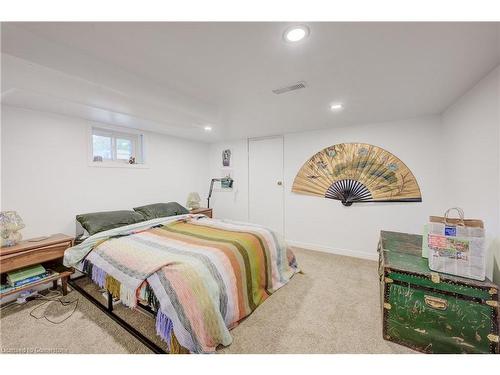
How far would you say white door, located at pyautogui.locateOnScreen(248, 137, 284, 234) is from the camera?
402 cm

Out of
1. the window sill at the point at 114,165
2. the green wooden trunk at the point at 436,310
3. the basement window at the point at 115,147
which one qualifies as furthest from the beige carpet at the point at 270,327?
the basement window at the point at 115,147

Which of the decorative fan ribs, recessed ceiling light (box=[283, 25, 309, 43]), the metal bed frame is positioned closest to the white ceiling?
recessed ceiling light (box=[283, 25, 309, 43])

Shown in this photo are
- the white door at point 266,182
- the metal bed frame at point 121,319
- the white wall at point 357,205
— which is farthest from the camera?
the white door at point 266,182

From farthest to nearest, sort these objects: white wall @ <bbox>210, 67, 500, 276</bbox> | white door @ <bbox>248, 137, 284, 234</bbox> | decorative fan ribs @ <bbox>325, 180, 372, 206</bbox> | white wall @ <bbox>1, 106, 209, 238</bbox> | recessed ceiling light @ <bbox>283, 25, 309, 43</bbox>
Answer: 1. white door @ <bbox>248, 137, 284, 234</bbox>
2. decorative fan ribs @ <bbox>325, 180, 372, 206</bbox>
3. white wall @ <bbox>1, 106, 209, 238</bbox>
4. white wall @ <bbox>210, 67, 500, 276</bbox>
5. recessed ceiling light @ <bbox>283, 25, 309, 43</bbox>

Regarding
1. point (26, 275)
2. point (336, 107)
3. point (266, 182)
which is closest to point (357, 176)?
point (336, 107)

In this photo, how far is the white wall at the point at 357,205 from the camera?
280cm

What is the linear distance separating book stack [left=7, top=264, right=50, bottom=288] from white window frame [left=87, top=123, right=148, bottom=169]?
4.52ft

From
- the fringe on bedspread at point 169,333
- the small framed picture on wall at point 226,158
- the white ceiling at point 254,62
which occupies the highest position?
the white ceiling at point 254,62

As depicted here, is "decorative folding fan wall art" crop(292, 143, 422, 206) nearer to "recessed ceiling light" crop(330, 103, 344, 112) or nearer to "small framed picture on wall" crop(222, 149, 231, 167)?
"recessed ceiling light" crop(330, 103, 344, 112)

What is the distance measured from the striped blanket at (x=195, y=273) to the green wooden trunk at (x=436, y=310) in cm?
115

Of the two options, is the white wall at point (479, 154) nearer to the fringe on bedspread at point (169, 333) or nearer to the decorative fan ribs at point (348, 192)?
the decorative fan ribs at point (348, 192)

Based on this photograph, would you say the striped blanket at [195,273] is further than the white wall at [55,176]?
No
